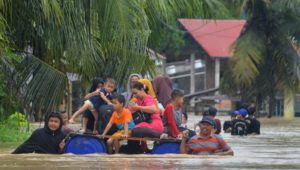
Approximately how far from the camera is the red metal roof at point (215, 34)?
4319 cm

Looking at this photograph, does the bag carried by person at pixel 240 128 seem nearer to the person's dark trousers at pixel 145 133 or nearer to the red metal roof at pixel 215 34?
the person's dark trousers at pixel 145 133

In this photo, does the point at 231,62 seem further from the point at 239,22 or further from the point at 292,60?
the point at 239,22

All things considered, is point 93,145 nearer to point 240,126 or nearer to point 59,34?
point 59,34

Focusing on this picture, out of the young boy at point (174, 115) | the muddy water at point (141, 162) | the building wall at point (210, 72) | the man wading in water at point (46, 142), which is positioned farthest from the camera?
the building wall at point (210, 72)

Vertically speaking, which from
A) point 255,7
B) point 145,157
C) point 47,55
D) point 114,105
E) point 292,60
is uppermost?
point 255,7

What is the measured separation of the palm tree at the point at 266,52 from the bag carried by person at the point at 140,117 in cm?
1956

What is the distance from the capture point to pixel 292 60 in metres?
30.9

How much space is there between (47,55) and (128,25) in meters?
2.10

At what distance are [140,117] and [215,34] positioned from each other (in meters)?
35.1

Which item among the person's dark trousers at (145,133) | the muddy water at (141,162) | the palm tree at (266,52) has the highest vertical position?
the palm tree at (266,52)

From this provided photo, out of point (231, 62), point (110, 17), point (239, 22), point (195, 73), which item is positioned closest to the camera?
point (110, 17)

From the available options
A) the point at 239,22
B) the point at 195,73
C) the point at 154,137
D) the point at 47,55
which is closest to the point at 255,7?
the point at 239,22

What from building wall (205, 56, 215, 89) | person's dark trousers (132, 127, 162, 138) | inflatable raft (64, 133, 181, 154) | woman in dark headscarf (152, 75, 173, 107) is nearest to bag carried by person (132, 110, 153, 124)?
person's dark trousers (132, 127, 162, 138)

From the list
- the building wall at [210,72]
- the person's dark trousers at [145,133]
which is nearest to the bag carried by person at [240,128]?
the person's dark trousers at [145,133]
